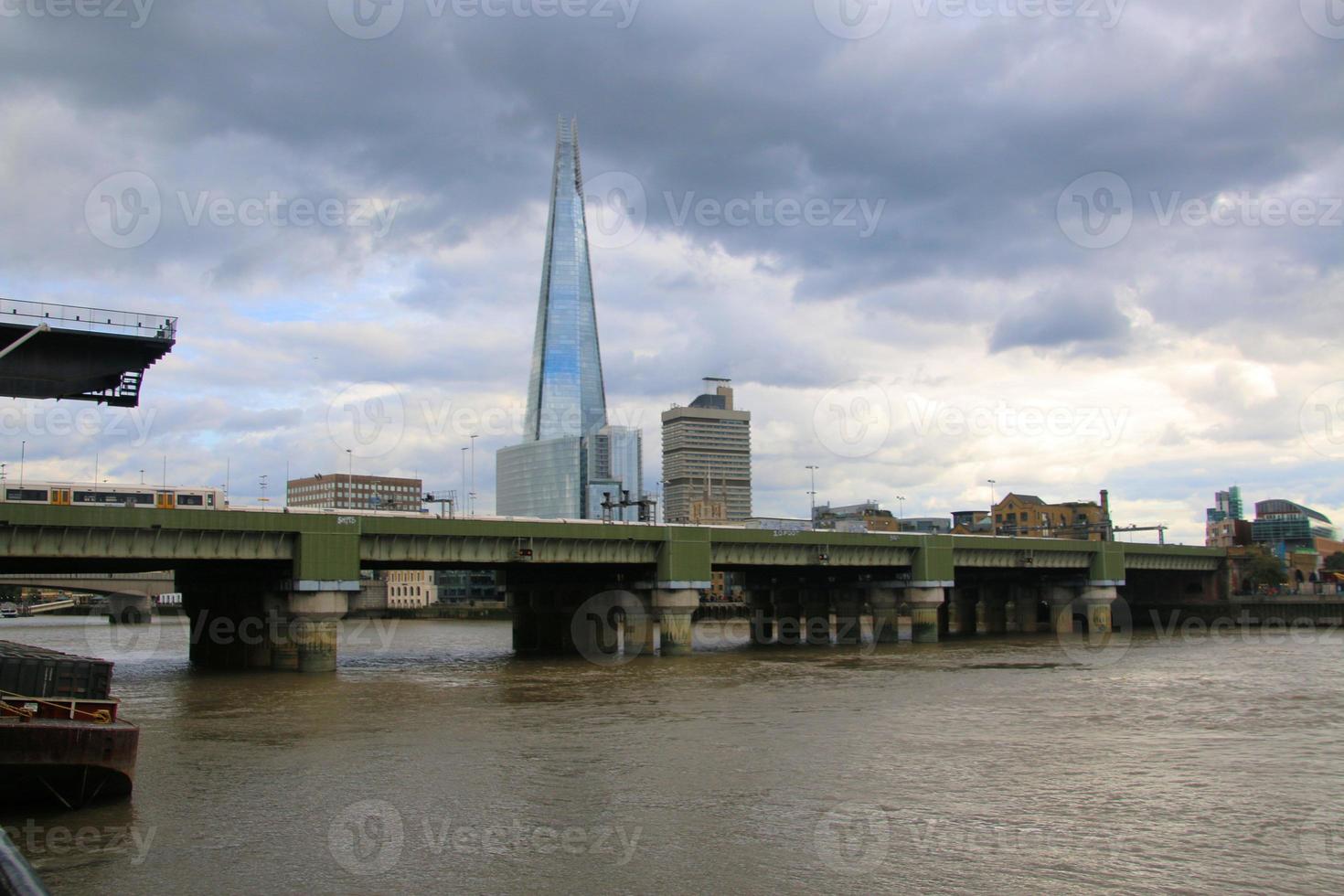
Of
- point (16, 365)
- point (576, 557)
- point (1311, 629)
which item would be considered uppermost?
point (16, 365)

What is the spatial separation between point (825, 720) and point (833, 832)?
22.1 m

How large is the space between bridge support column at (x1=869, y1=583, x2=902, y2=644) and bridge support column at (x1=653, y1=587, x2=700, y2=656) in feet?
98.6

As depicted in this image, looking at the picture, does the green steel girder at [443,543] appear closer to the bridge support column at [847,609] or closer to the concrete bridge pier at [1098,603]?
the concrete bridge pier at [1098,603]

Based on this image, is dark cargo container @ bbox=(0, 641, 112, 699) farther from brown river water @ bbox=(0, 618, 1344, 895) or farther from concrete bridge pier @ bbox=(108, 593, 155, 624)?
concrete bridge pier @ bbox=(108, 593, 155, 624)

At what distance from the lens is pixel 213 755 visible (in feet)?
133

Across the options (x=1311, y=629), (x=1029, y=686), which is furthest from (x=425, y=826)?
(x=1311, y=629)

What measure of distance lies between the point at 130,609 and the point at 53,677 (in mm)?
174318

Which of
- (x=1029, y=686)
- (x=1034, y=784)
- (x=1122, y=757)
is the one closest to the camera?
(x=1034, y=784)

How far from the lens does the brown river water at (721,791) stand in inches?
960

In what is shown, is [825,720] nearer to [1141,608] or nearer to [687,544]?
[687,544]

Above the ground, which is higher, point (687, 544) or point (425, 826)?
point (687, 544)

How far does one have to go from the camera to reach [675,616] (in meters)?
92.8

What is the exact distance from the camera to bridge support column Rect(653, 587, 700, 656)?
92.4m

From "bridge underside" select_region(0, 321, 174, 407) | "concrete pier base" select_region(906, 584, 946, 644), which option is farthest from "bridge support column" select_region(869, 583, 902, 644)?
"bridge underside" select_region(0, 321, 174, 407)
